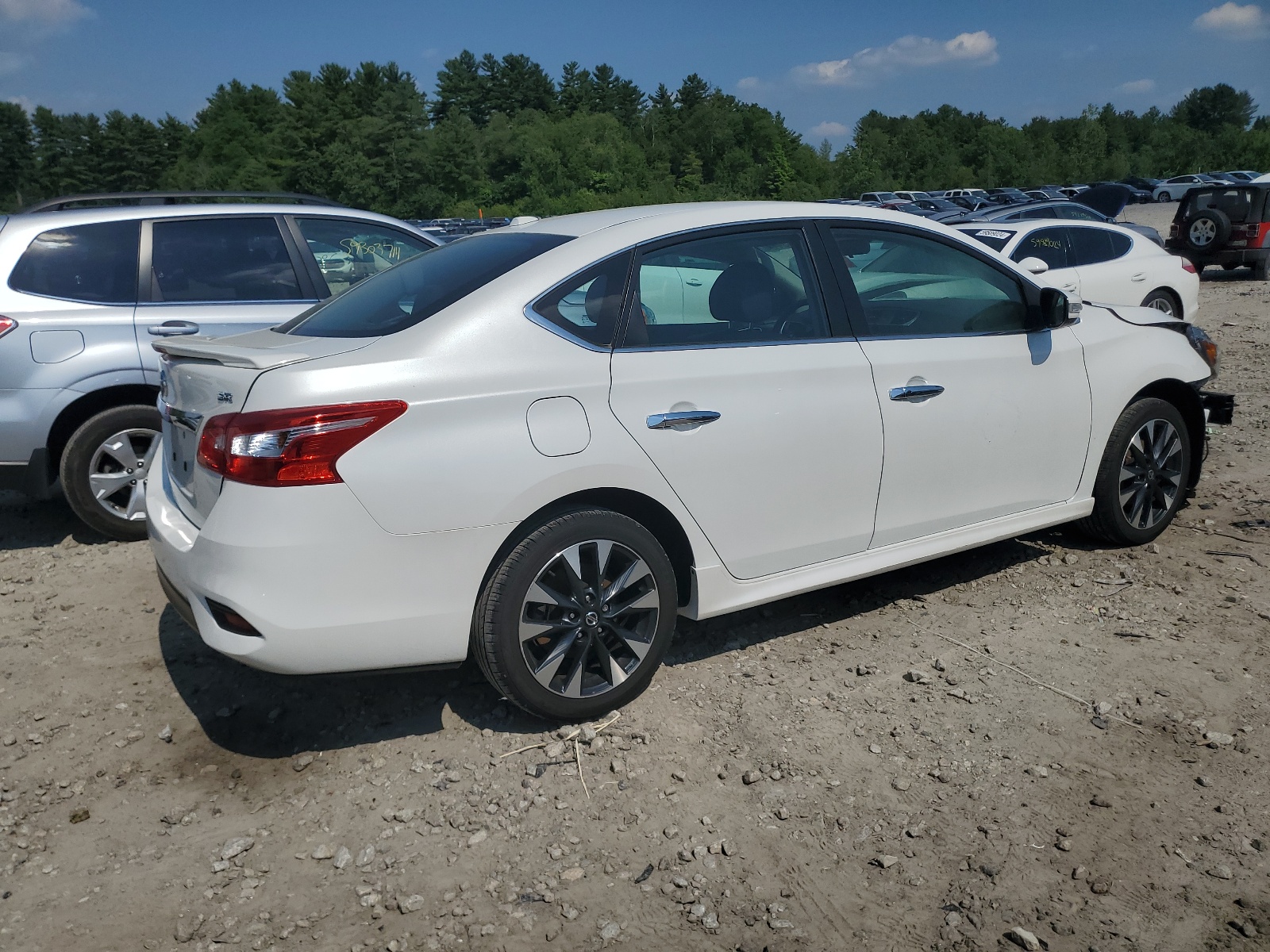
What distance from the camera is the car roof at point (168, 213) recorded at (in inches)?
219

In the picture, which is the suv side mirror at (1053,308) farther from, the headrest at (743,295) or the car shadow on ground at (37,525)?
the car shadow on ground at (37,525)

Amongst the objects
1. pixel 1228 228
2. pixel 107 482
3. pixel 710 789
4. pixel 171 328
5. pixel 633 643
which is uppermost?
pixel 171 328

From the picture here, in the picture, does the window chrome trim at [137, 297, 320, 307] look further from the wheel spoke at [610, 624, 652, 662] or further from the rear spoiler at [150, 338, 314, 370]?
the wheel spoke at [610, 624, 652, 662]

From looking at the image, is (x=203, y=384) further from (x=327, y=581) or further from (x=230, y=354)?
(x=327, y=581)

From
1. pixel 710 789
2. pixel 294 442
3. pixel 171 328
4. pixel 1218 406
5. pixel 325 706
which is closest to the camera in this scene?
pixel 294 442

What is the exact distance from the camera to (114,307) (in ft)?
18.3

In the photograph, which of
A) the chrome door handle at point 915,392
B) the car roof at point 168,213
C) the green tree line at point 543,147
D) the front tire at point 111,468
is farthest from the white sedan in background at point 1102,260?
the green tree line at point 543,147

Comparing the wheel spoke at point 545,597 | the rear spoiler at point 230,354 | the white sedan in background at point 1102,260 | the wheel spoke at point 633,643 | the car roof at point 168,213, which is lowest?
the wheel spoke at point 633,643

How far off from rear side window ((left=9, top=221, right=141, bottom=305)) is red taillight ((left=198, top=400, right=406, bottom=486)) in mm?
3166

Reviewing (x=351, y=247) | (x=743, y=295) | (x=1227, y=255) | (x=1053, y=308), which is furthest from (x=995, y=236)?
(x=1227, y=255)

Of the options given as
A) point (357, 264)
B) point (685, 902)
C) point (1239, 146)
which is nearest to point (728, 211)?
point (685, 902)

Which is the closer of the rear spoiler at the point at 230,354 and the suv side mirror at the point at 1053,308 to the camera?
the rear spoiler at the point at 230,354

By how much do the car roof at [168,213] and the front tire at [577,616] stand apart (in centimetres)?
329

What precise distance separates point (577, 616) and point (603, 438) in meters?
0.60
